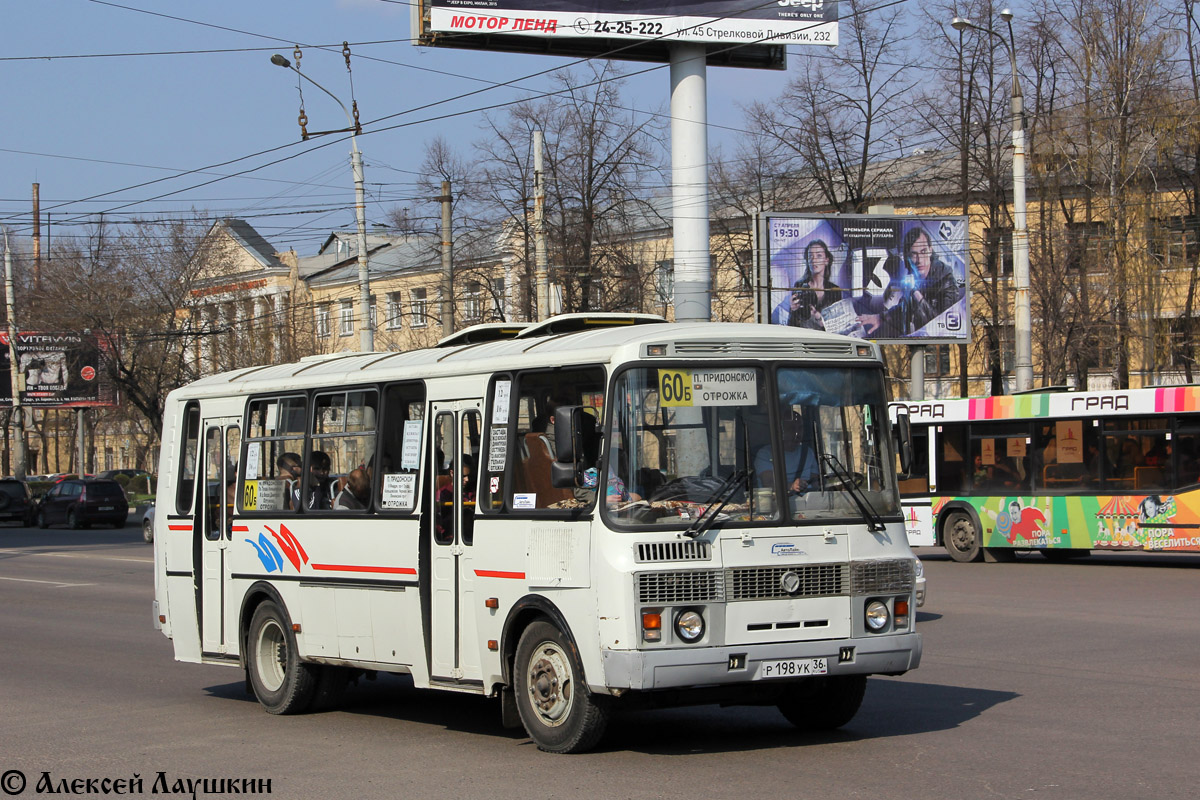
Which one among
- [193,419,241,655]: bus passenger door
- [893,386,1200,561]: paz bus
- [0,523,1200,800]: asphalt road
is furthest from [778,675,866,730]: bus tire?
[893,386,1200,561]: paz bus

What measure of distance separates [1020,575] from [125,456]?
74.0 meters

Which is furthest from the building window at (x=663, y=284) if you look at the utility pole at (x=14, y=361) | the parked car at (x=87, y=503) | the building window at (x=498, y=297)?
the utility pole at (x=14, y=361)

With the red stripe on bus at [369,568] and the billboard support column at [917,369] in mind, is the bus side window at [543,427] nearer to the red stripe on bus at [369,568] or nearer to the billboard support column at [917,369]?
the red stripe on bus at [369,568]

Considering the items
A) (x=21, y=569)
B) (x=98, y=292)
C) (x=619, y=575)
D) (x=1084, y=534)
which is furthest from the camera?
(x=98, y=292)

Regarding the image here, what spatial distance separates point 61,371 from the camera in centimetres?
5925

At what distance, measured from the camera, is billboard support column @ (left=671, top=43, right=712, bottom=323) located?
36812 millimetres

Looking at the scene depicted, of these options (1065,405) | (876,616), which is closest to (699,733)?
(876,616)

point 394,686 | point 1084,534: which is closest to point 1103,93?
point 1084,534

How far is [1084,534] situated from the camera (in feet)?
78.4

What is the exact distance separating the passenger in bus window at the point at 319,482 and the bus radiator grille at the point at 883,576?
13.2 feet

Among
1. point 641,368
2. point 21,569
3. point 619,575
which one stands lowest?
point 21,569

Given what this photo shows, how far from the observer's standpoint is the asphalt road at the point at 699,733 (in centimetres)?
759

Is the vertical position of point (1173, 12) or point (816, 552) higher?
point (1173, 12)

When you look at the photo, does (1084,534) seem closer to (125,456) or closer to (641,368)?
(641,368)
